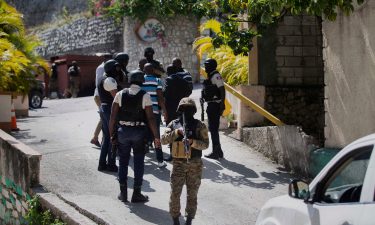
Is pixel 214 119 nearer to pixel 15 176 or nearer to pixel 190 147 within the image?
pixel 15 176

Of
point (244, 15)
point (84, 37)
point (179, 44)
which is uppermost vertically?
point (84, 37)

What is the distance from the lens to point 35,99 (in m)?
22.5

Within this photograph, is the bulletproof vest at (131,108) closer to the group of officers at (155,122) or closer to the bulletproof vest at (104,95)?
the group of officers at (155,122)

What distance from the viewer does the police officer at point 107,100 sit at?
9.72 metres

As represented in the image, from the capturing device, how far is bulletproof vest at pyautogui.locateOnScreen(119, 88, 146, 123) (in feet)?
27.2

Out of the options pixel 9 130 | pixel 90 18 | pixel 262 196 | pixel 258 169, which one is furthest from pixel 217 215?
pixel 90 18

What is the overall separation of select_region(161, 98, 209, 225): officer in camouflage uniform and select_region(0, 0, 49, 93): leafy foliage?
7.43 metres

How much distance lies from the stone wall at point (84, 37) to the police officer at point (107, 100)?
816 inches

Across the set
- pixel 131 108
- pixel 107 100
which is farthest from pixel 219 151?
pixel 131 108

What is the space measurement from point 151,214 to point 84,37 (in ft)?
83.2

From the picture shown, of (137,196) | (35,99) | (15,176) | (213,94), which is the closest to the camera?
(137,196)

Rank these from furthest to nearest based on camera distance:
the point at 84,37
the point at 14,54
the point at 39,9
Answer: the point at 39,9, the point at 84,37, the point at 14,54

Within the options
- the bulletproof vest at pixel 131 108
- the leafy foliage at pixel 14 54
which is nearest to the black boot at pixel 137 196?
the bulletproof vest at pixel 131 108

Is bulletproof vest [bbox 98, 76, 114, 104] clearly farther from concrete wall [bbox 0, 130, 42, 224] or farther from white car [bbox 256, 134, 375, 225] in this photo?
white car [bbox 256, 134, 375, 225]
